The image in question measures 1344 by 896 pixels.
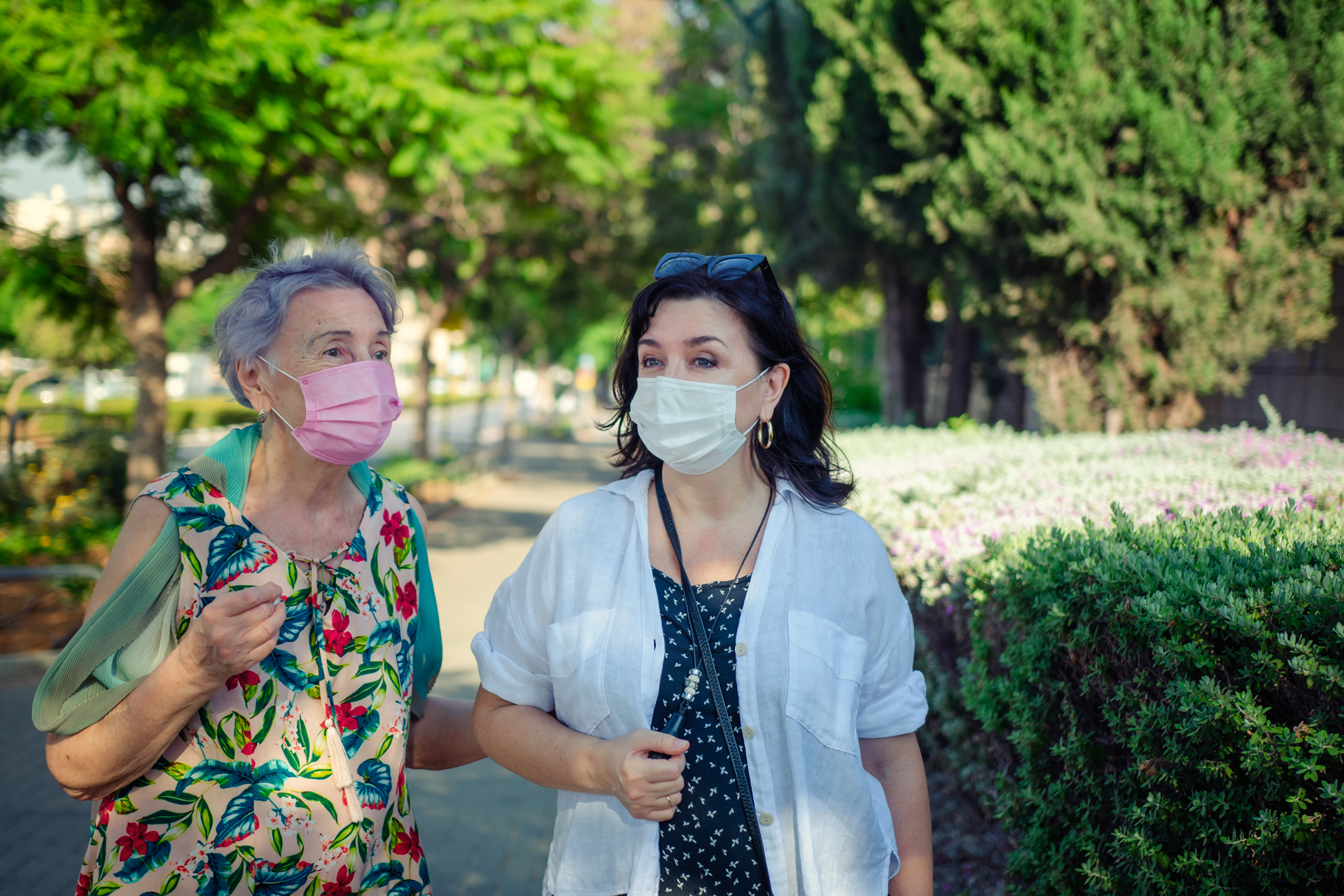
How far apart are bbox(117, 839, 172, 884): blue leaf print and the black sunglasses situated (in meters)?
1.54

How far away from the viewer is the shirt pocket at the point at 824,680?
5.79ft

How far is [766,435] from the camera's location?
7.41 feet

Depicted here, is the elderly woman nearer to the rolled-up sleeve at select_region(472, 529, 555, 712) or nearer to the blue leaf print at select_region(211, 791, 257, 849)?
the blue leaf print at select_region(211, 791, 257, 849)

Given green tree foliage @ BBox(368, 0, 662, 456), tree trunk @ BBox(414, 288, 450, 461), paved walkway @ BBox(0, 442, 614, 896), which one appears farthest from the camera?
tree trunk @ BBox(414, 288, 450, 461)

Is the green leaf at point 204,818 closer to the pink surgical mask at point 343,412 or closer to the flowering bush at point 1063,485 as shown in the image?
the pink surgical mask at point 343,412

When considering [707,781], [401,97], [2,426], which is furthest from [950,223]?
[2,426]

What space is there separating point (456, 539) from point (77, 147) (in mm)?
6112

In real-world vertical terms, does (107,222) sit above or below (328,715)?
above

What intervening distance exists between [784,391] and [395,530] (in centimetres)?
101

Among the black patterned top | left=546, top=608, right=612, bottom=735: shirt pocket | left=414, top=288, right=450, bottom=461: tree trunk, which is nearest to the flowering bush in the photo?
the black patterned top

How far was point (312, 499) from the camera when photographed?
2090mm

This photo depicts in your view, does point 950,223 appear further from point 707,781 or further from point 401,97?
point 707,781

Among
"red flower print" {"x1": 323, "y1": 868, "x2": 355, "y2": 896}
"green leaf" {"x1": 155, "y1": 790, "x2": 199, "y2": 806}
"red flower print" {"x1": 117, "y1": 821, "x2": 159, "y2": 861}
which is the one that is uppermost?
"green leaf" {"x1": 155, "y1": 790, "x2": 199, "y2": 806}

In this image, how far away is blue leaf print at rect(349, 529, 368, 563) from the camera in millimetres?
2025
